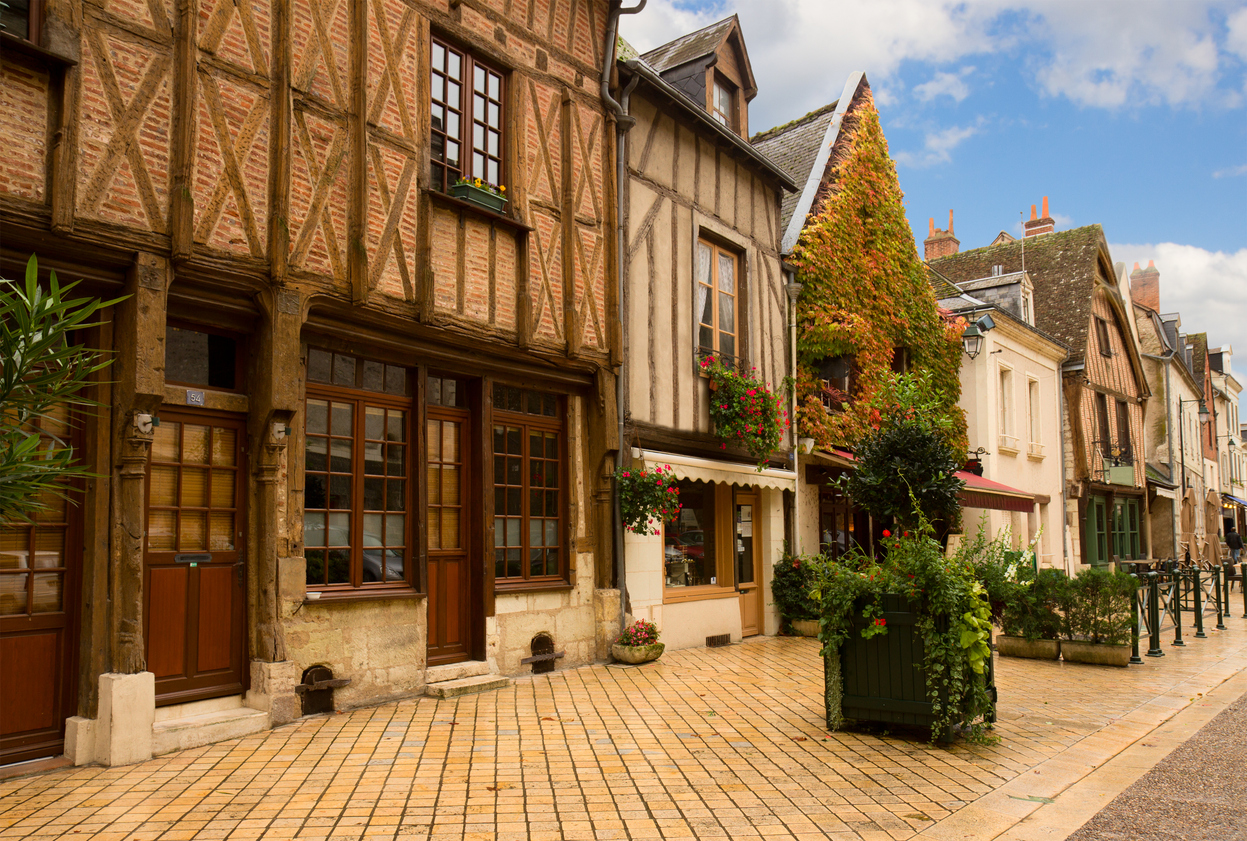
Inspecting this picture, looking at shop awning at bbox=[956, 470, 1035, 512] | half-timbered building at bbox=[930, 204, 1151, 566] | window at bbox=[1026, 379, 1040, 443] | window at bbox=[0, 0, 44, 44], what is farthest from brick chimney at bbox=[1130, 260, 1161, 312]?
window at bbox=[0, 0, 44, 44]

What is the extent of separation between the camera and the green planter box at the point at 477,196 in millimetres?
7445

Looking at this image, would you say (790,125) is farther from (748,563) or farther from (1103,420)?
(1103,420)

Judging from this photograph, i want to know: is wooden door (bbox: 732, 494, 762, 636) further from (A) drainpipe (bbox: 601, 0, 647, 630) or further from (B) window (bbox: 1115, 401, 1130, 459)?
(B) window (bbox: 1115, 401, 1130, 459)

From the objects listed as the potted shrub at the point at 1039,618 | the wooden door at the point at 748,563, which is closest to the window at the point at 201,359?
the wooden door at the point at 748,563

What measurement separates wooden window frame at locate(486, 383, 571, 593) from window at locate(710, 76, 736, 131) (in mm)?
4948

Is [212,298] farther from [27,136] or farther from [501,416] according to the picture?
[501,416]

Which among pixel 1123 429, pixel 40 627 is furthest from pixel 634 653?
pixel 1123 429

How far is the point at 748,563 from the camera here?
11.4 metres

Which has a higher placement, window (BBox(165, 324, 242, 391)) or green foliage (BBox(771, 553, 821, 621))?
window (BBox(165, 324, 242, 391))

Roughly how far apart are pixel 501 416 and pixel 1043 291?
17.5 meters

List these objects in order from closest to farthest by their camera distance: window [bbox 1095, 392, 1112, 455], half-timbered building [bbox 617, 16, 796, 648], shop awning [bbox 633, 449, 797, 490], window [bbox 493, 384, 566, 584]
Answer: window [bbox 493, 384, 566, 584] < shop awning [bbox 633, 449, 797, 490] < half-timbered building [bbox 617, 16, 796, 648] < window [bbox 1095, 392, 1112, 455]

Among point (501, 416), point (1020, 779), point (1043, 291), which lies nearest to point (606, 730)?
point (1020, 779)

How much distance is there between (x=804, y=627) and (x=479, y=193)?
6847 millimetres

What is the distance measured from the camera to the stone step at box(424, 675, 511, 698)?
6934mm
